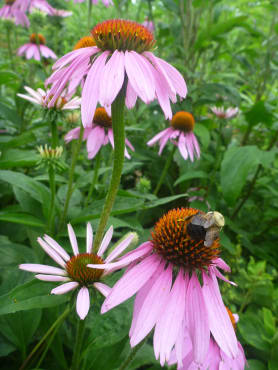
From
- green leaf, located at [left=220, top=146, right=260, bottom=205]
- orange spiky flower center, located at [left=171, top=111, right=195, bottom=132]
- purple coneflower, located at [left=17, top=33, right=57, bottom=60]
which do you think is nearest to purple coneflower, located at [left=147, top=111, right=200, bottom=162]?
orange spiky flower center, located at [left=171, top=111, right=195, bottom=132]

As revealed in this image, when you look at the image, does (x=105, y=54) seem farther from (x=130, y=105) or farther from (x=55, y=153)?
(x=55, y=153)

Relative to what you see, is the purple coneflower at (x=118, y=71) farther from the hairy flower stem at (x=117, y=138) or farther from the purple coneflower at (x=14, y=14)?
the purple coneflower at (x=14, y=14)

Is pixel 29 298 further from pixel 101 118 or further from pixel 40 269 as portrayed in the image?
pixel 101 118

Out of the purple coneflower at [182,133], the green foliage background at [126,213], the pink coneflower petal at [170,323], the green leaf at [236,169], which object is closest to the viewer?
the pink coneflower petal at [170,323]

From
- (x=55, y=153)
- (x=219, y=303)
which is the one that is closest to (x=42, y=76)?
(x=55, y=153)

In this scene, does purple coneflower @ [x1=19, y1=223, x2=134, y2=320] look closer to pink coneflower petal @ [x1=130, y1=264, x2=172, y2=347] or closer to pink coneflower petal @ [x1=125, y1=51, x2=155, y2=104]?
pink coneflower petal @ [x1=130, y1=264, x2=172, y2=347]

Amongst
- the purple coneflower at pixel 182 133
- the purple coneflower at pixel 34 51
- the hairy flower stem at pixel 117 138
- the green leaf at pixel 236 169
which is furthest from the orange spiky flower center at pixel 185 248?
the purple coneflower at pixel 34 51
